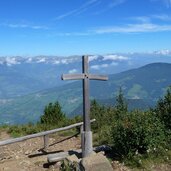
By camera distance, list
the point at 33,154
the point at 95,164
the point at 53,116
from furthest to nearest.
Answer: the point at 53,116 < the point at 33,154 < the point at 95,164

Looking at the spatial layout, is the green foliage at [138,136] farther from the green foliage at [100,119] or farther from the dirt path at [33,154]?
the green foliage at [100,119]

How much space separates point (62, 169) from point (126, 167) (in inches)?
85.2

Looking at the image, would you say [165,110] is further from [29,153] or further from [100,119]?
[100,119]

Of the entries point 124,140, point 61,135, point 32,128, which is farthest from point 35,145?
point 124,140

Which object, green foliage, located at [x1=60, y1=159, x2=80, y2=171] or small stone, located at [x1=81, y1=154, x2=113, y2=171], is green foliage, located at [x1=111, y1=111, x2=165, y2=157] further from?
green foliage, located at [x1=60, y1=159, x2=80, y2=171]

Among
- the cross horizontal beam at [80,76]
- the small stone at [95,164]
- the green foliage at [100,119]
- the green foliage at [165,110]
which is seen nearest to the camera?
the small stone at [95,164]

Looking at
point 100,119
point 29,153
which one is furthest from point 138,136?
point 100,119

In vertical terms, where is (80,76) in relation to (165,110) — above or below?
above

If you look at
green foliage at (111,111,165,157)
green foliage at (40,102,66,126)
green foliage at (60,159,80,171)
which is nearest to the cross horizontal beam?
green foliage at (111,111,165,157)

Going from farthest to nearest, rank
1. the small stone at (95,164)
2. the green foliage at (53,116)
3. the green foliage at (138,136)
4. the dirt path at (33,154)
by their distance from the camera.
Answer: the green foliage at (53,116), the dirt path at (33,154), the green foliage at (138,136), the small stone at (95,164)

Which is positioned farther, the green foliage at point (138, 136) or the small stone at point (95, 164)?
the green foliage at point (138, 136)

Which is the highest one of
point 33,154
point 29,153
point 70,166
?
point 70,166

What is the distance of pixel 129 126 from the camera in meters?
12.7

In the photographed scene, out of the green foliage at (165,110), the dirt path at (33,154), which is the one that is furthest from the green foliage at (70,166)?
the green foliage at (165,110)
